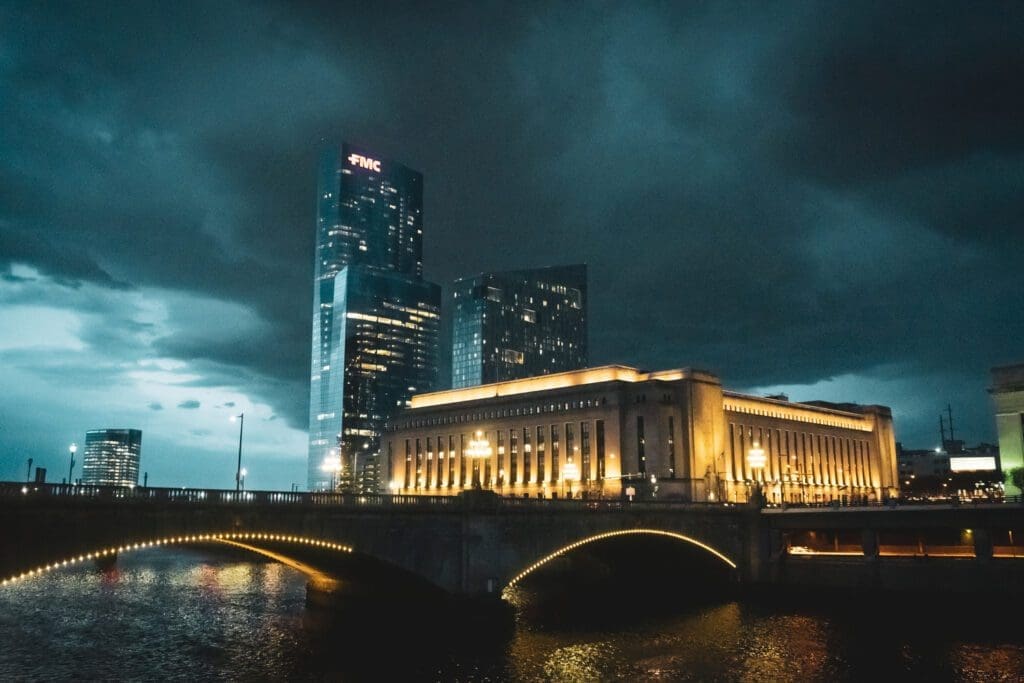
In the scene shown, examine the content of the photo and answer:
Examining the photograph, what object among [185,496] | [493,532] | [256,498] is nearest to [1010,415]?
[493,532]

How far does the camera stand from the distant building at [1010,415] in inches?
4380

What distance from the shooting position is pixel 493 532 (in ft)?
215

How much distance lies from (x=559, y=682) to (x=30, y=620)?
4455cm

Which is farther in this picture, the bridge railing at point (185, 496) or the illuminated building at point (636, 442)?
the illuminated building at point (636, 442)

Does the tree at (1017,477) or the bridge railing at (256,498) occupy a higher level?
the tree at (1017,477)

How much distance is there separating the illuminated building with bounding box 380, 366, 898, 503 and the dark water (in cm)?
5659

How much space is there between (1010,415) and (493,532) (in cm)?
8403

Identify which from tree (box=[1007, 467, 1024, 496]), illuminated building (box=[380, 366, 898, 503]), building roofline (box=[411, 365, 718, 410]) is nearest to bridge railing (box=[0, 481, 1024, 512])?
tree (box=[1007, 467, 1024, 496])

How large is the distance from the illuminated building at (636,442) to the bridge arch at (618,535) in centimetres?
3782

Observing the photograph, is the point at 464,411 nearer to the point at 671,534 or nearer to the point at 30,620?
the point at 671,534

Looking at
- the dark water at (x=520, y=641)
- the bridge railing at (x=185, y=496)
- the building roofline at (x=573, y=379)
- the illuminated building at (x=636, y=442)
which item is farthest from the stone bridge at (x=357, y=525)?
the building roofline at (x=573, y=379)

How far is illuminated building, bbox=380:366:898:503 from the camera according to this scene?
474ft

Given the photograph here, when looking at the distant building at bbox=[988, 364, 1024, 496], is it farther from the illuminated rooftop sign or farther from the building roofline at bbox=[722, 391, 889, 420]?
the illuminated rooftop sign

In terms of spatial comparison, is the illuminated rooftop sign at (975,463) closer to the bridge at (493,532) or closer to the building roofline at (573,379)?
the building roofline at (573,379)
